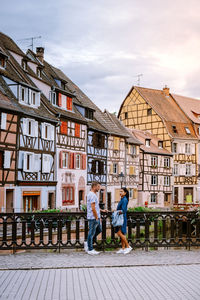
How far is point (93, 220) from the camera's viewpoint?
10680 mm

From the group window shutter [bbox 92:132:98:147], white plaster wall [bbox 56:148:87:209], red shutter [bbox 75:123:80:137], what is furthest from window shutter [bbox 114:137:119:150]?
red shutter [bbox 75:123:80:137]

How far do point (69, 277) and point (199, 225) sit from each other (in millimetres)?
4938

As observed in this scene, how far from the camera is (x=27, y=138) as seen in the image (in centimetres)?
2909

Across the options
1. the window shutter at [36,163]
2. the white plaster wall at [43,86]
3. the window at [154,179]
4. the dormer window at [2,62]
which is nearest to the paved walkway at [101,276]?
the window shutter at [36,163]

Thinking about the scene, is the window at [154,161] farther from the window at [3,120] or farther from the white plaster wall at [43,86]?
the window at [3,120]

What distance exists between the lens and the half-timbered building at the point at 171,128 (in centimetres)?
5512

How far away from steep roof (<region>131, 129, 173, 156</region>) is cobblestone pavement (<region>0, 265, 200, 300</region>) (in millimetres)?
41433

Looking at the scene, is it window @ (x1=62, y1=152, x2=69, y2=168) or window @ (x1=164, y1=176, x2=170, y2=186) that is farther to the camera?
window @ (x1=164, y1=176, x2=170, y2=186)

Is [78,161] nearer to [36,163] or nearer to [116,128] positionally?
[36,163]

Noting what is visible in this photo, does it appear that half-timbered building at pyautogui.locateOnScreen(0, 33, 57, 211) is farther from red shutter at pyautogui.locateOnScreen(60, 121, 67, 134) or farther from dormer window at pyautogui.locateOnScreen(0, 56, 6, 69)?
red shutter at pyautogui.locateOnScreen(60, 121, 67, 134)

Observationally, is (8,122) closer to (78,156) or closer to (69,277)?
(78,156)

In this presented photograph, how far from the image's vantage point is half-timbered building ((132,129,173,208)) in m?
50.9

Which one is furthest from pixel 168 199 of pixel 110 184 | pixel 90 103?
pixel 90 103

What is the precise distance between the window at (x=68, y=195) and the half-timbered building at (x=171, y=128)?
73.7 ft
